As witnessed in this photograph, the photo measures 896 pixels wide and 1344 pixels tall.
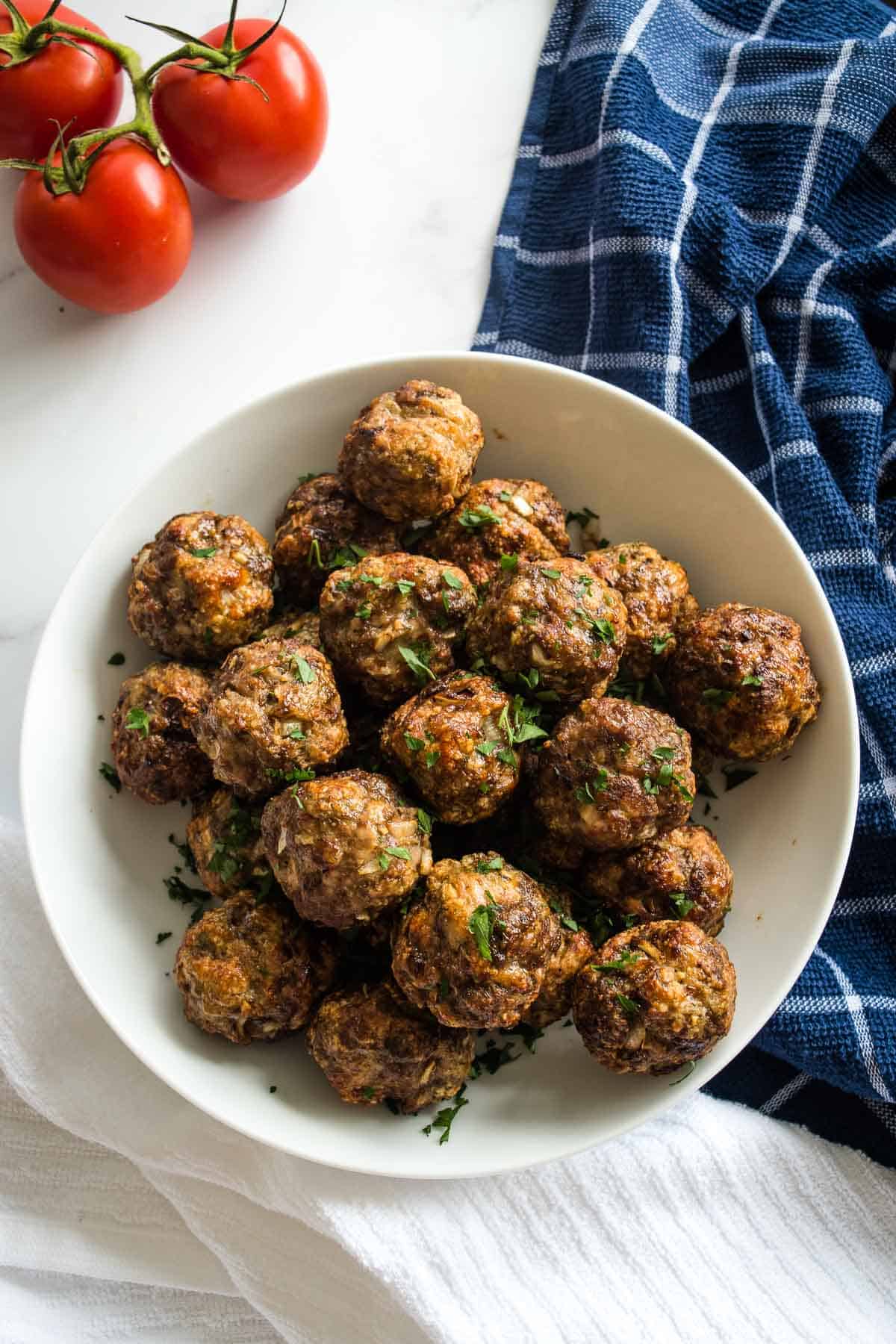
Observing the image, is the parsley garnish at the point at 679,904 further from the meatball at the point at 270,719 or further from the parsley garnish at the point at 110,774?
the parsley garnish at the point at 110,774

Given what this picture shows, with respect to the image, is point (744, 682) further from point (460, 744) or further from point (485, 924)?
point (485, 924)

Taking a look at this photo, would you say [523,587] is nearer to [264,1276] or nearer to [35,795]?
[35,795]

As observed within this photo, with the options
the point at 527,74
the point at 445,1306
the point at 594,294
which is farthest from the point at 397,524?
the point at 445,1306

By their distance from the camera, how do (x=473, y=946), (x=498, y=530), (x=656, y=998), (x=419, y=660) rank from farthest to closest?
(x=498, y=530) → (x=419, y=660) → (x=656, y=998) → (x=473, y=946)

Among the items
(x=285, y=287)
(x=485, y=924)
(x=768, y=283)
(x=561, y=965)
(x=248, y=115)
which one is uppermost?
(x=768, y=283)

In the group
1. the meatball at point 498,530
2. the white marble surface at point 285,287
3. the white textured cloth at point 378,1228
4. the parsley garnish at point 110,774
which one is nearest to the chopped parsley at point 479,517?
the meatball at point 498,530

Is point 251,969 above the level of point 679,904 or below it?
below

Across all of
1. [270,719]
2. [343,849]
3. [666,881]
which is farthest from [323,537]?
[666,881]
